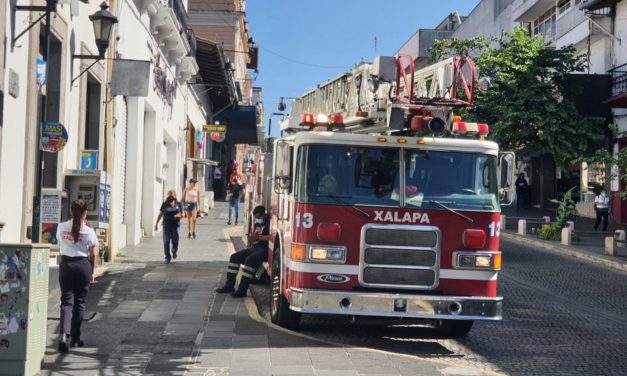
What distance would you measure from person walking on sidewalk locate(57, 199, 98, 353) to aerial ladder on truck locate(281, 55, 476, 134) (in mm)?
3195

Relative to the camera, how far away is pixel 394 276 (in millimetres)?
10227

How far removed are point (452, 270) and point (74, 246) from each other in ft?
13.9

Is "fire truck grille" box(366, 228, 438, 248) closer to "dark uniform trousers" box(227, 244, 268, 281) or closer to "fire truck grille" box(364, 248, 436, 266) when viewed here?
"fire truck grille" box(364, 248, 436, 266)

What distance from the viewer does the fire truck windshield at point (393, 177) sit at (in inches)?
407

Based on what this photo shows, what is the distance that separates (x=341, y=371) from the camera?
8586mm

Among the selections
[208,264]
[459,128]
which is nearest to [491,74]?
[208,264]

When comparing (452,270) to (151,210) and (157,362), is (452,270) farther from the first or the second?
(151,210)

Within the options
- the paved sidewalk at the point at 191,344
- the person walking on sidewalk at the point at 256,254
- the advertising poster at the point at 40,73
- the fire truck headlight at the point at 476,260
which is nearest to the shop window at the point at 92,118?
the paved sidewalk at the point at 191,344

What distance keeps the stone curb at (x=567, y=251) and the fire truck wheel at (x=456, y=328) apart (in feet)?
35.0

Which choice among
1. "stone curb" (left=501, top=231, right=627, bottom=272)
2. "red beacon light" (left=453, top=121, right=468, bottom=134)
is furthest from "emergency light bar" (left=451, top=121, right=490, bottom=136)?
"stone curb" (left=501, top=231, right=627, bottom=272)

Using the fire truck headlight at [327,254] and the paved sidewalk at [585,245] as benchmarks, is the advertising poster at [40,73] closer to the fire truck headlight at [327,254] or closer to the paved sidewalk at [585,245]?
the fire truck headlight at [327,254]

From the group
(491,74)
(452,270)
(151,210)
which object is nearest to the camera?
(452,270)

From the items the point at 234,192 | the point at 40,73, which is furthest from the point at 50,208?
the point at 234,192

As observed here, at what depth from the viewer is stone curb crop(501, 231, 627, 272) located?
21.5 metres
